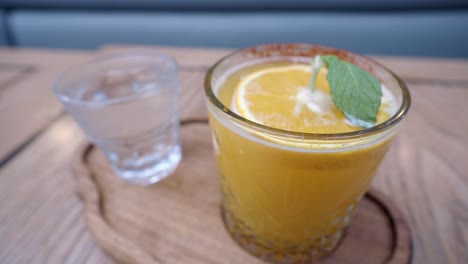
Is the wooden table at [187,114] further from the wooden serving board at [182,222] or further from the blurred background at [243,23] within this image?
the blurred background at [243,23]

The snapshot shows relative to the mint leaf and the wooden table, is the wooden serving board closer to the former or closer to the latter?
the wooden table

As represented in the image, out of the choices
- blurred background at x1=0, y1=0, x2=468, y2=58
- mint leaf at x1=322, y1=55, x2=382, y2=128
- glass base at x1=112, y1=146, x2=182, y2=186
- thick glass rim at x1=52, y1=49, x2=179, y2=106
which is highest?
mint leaf at x1=322, y1=55, x2=382, y2=128

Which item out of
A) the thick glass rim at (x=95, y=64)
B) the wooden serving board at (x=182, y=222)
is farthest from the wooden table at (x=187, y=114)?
the thick glass rim at (x=95, y=64)

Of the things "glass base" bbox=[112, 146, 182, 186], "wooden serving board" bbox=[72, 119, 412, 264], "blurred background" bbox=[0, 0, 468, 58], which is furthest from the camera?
"blurred background" bbox=[0, 0, 468, 58]

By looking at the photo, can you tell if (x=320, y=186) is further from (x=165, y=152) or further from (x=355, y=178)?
(x=165, y=152)

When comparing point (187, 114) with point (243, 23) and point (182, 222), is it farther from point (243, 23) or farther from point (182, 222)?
point (243, 23)

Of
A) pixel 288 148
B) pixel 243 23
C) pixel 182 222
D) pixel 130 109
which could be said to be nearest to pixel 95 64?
pixel 130 109

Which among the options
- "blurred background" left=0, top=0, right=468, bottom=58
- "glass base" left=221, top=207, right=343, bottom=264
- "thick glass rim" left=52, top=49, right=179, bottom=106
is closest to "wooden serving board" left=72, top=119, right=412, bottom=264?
"glass base" left=221, top=207, right=343, bottom=264
